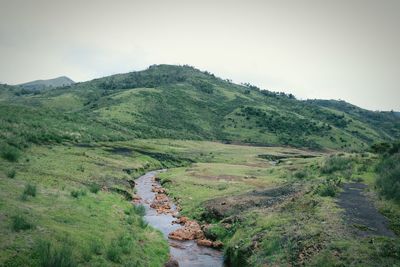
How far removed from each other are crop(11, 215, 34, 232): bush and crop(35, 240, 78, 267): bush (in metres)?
2.33

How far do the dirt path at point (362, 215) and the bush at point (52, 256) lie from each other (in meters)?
18.8

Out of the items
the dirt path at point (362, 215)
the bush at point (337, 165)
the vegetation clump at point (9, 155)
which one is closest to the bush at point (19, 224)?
the dirt path at point (362, 215)

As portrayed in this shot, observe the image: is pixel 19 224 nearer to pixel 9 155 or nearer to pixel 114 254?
pixel 114 254

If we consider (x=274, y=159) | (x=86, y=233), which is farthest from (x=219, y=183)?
(x=274, y=159)

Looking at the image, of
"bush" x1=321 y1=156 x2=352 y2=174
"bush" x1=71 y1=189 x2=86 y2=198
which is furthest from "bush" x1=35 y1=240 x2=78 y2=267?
"bush" x1=321 y1=156 x2=352 y2=174

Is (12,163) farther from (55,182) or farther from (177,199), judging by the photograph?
(177,199)

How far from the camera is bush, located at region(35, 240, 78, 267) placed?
1883 cm

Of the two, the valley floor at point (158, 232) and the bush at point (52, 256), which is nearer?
the bush at point (52, 256)

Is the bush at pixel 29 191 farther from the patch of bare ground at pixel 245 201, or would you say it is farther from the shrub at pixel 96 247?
the patch of bare ground at pixel 245 201

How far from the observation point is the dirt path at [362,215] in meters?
26.1

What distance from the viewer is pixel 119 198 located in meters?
Answer: 42.8

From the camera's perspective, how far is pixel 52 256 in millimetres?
18953

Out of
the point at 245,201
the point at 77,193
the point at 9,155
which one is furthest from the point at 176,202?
the point at 9,155

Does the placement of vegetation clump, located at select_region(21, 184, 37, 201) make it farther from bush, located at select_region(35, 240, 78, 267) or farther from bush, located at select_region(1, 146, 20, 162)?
bush, located at select_region(1, 146, 20, 162)
